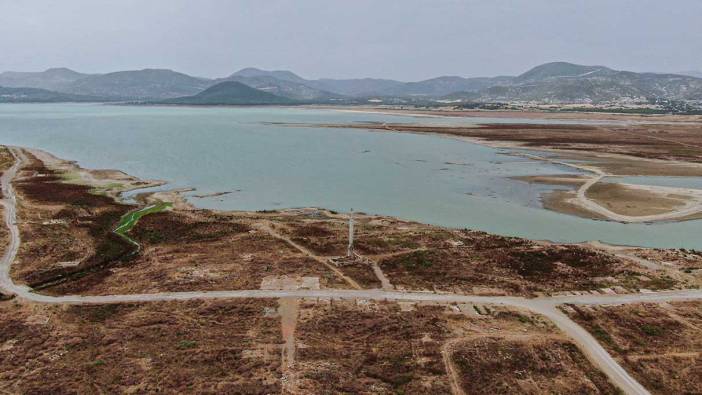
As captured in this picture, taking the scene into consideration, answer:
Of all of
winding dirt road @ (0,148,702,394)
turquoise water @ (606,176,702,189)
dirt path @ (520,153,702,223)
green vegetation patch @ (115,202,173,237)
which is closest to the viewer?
winding dirt road @ (0,148,702,394)

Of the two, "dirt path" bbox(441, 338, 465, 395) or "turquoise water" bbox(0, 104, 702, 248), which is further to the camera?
"turquoise water" bbox(0, 104, 702, 248)

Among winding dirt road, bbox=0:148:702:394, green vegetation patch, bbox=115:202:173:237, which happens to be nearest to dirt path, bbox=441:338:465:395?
winding dirt road, bbox=0:148:702:394

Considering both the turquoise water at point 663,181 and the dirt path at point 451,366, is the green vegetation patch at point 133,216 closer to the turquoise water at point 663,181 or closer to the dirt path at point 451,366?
the dirt path at point 451,366

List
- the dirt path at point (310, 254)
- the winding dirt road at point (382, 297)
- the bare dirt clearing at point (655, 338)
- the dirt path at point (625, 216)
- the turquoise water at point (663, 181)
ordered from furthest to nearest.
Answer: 1. the turquoise water at point (663, 181)
2. the dirt path at point (625, 216)
3. the dirt path at point (310, 254)
4. the winding dirt road at point (382, 297)
5. the bare dirt clearing at point (655, 338)

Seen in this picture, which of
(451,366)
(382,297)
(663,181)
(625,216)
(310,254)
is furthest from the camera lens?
(663,181)

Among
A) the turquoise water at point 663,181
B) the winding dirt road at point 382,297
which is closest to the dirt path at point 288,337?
the winding dirt road at point 382,297

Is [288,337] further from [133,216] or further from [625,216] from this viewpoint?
[625,216]

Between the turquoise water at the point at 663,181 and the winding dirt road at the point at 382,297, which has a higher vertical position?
the turquoise water at the point at 663,181

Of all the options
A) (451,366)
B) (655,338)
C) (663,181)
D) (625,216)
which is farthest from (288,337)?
(663,181)

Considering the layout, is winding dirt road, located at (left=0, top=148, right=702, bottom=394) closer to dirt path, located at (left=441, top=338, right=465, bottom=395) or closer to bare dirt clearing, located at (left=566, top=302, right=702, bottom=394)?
bare dirt clearing, located at (left=566, top=302, right=702, bottom=394)
